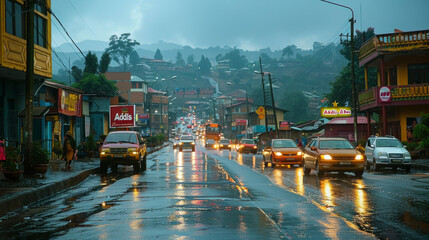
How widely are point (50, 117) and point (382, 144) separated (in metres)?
18.8

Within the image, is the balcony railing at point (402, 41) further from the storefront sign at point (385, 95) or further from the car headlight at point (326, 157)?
the car headlight at point (326, 157)

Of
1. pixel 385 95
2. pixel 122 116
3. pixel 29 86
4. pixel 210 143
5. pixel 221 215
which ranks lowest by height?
pixel 221 215

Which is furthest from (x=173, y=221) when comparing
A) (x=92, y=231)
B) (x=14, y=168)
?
(x=14, y=168)

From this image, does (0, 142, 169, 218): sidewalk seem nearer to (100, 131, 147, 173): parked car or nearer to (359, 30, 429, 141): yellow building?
(100, 131, 147, 173): parked car

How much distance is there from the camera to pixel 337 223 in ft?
30.1

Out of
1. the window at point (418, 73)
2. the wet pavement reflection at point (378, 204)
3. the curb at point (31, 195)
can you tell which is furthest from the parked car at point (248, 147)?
the wet pavement reflection at point (378, 204)

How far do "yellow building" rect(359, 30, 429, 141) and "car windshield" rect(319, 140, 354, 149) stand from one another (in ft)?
51.6

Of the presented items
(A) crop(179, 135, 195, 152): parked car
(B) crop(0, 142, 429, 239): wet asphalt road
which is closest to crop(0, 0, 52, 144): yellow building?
(B) crop(0, 142, 429, 239): wet asphalt road

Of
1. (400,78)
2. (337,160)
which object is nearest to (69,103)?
(337,160)

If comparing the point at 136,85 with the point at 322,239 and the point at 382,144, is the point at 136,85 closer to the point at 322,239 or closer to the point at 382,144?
the point at 382,144

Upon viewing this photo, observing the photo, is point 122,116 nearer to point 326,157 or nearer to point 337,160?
point 326,157

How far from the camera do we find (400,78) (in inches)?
1629

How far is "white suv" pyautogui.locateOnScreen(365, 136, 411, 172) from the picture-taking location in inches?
1035

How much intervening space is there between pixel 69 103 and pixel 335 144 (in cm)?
2349
